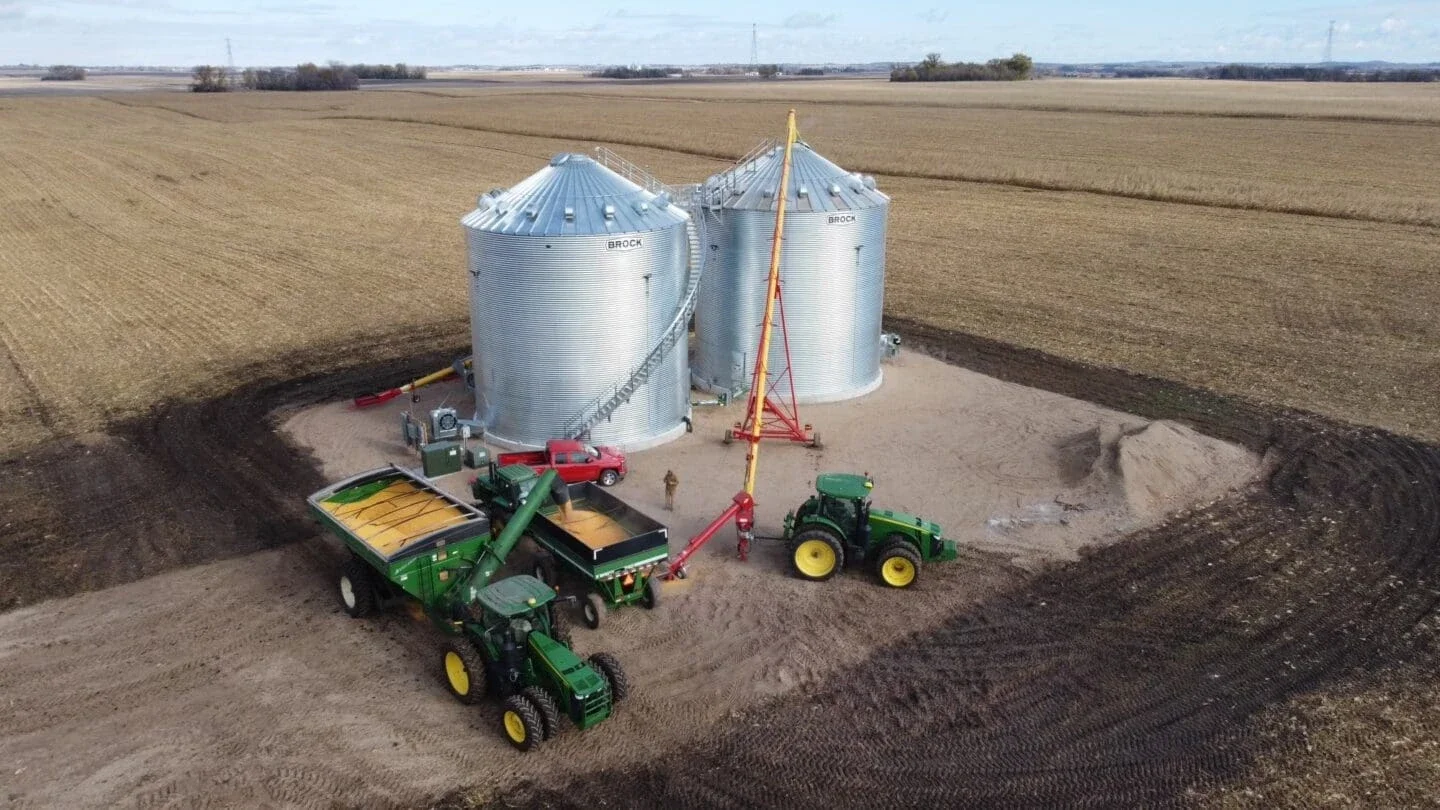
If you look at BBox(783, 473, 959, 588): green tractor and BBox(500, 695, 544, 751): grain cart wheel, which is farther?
BBox(783, 473, 959, 588): green tractor

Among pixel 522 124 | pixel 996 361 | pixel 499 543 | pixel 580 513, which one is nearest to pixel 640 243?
pixel 580 513

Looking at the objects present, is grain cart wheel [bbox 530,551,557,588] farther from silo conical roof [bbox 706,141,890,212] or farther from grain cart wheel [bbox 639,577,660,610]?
silo conical roof [bbox 706,141,890,212]

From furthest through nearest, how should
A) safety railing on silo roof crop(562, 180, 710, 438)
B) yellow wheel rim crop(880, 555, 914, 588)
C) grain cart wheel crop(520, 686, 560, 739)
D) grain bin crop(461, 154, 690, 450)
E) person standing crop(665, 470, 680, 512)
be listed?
safety railing on silo roof crop(562, 180, 710, 438) < grain bin crop(461, 154, 690, 450) < person standing crop(665, 470, 680, 512) < yellow wheel rim crop(880, 555, 914, 588) < grain cart wheel crop(520, 686, 560, 739)

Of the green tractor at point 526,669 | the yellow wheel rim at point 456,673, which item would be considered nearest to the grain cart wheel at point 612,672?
the green tractor at point 526,669

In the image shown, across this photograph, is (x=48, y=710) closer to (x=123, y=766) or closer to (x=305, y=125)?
(x=123, y=766)

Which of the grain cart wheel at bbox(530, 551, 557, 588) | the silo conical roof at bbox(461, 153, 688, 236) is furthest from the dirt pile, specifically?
the grain cart wheel at bbox(530, 551, 557, 588)

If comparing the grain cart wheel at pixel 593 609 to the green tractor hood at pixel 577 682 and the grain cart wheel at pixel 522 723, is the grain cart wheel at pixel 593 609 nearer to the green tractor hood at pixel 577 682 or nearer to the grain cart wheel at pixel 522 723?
the green tractor hood at pixel 577 682

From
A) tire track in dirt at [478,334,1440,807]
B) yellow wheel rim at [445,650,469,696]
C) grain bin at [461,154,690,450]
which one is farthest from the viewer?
grain bin at [461,154,690,450]
